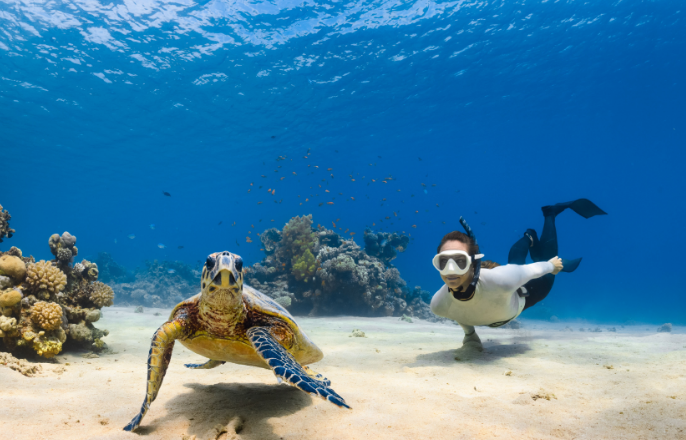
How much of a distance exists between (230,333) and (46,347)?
11.4 feet

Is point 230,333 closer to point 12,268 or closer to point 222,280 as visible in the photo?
point 222,280

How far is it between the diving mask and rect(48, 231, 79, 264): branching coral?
238 inches

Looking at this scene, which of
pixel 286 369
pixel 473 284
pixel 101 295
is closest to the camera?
pixel 286 369

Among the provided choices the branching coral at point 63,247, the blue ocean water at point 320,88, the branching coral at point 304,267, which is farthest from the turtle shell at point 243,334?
the blue ocean water at point 320,88

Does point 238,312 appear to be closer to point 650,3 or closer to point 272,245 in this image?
point 272,245

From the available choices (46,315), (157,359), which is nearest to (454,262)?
(157,359)

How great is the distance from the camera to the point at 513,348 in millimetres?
4754

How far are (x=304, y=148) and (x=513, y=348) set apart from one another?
31.9m

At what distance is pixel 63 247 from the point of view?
5328 mm

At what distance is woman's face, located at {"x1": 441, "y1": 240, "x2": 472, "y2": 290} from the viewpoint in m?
3.61

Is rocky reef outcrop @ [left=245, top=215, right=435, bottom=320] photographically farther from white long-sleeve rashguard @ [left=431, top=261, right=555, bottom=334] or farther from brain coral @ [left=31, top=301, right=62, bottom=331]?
white long-sleeve rashguard @ [left=431, top=261, right=555, bottom=334]

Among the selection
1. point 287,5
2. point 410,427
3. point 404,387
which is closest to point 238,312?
point 410,427

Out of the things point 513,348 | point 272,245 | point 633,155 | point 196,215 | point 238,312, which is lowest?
point 513,348

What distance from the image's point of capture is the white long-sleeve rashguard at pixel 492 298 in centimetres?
374
